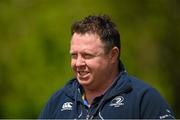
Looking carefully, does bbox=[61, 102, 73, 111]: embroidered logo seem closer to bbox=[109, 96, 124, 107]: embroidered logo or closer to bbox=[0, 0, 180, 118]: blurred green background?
bbox=[109, 96, 124, 107]: embroidered logo

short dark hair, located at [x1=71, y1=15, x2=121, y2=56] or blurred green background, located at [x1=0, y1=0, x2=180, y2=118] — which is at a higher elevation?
short dark hair, located at [x1=71, y1=15, x2=121, y2=56]

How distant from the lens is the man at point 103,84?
437 centimetres

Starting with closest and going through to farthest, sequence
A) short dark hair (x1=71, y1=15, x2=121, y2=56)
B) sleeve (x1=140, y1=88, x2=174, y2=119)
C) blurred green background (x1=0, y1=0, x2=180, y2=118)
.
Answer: sleeve (x1=140, y1=88, x2=174, y2=119), short dark hair (x1=71, y1=15, x2=121, y2=56), blurred green background (x1=0, y1=0, x2=180, y2=118)

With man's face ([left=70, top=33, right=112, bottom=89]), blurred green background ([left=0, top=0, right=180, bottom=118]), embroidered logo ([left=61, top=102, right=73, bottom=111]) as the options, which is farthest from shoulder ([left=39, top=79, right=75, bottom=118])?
blurred green background ([left=0, top=0, right=180, bottom=118])

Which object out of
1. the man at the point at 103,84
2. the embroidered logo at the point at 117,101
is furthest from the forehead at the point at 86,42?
the embroidered logo at the point at 117,101

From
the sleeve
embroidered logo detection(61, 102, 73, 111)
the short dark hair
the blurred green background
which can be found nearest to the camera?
the sleeve

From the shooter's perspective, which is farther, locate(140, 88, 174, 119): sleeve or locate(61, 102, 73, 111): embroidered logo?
locate(61, 102, 73, 111): embroidered logo

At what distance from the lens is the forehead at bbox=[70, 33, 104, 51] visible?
4.42m

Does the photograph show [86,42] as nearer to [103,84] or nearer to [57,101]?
[103,84]

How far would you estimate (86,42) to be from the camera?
4.43 m

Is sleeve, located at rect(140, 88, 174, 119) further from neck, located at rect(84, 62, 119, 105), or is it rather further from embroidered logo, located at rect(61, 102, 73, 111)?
embroidered logo, located at rect(61, 102, 73, 111)

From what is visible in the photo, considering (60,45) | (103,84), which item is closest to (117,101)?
(103,84)

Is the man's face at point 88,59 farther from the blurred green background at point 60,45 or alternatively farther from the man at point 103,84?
the blurred green background at point 60,45

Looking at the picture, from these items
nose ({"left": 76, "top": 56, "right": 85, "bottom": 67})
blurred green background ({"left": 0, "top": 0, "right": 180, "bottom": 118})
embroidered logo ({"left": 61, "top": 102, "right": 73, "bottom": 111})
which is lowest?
blurred green background ({"left": 0, "top": 0, "right": 180, "bottom": 118})
